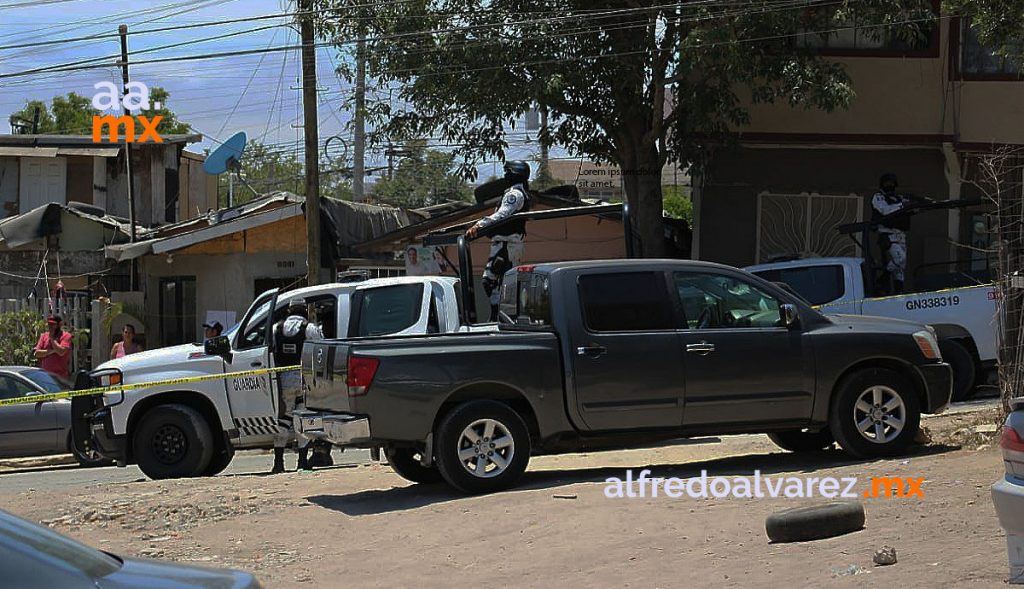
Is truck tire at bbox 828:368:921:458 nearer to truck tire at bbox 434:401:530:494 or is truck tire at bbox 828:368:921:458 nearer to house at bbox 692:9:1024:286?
truck tire at bbox 434:401:530:494

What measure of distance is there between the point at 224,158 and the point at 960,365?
17667 mm

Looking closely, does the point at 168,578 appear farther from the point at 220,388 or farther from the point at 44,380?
the point at 44,380

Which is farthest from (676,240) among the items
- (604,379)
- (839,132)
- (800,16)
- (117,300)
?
(604,379)

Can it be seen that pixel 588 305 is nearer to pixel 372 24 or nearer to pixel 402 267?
pixel 372 24

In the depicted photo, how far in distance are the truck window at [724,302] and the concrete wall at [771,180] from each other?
10.3 meters

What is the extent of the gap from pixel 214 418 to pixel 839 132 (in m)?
12.0

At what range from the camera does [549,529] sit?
339 inches

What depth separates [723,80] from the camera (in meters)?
18.7

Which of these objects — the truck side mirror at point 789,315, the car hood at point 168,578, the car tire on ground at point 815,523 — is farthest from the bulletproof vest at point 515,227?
the car hood at point 168,578

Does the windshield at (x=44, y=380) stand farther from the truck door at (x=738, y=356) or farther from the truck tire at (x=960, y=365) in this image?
the truck tire at (x=960, y=365)

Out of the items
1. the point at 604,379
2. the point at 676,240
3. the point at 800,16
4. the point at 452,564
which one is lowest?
the point at 452,564

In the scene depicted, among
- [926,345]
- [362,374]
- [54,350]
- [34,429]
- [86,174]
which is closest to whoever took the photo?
[362,374]

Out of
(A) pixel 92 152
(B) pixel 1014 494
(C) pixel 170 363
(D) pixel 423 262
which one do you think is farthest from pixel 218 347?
(A) pixel 92 152

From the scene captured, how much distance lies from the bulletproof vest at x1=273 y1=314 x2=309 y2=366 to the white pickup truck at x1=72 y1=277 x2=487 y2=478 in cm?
10
